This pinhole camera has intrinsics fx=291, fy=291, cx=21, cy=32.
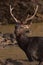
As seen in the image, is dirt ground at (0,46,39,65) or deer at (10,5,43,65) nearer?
deer at (10,5,43,65)

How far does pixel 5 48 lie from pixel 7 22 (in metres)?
6.68

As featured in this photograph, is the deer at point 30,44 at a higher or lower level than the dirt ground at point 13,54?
higher

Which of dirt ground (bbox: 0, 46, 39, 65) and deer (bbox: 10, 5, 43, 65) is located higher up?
deer (bbox: 10, 5, 43, 65)

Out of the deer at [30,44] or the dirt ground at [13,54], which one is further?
the dirt ground at [13,54]

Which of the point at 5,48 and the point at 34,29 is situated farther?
the point at 34,29

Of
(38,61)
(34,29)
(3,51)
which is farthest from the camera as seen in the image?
(34,29)

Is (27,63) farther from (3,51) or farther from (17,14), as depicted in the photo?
(17,14)

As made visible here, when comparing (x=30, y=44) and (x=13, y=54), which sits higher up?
(x=30, y=44)

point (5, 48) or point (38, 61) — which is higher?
point (38, 61)

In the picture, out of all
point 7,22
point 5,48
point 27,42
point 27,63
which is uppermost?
point 27,42

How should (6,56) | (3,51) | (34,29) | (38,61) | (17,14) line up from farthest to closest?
(17,14) → (34,29) → (3,51) → (6,56) → (38,61)

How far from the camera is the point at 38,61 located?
30.6 feet

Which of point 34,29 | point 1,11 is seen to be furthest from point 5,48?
point 1,11

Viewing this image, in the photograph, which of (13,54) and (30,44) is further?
(13,54)
